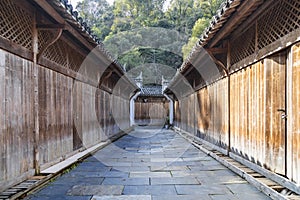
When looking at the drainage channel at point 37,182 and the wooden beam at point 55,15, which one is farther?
the wooden beam at point 55,15

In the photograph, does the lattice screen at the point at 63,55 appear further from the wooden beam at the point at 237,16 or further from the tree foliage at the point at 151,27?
the tree foliage at the point at 151,27

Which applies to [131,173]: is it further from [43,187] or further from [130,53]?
[130,53]

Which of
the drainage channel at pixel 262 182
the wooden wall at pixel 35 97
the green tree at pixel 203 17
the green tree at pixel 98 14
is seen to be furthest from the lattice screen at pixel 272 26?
the green tree at pixel 98 14

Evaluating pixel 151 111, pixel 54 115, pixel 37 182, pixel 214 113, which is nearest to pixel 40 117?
pixel 54 115

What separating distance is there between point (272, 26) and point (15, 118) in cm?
443

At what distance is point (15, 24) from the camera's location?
4.80 metres

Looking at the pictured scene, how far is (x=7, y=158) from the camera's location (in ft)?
14.2

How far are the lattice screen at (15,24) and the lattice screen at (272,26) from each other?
420cm

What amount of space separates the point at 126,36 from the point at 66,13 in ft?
134

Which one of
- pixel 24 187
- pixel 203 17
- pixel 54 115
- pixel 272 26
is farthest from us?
pixel 203 17

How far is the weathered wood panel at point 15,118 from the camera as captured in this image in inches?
167

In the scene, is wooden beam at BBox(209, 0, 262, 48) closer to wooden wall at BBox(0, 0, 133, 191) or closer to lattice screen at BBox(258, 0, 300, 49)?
lattice screen at BBox(258, 0, 300, 49)

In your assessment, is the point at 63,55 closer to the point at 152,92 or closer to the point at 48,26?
the point at 48,26

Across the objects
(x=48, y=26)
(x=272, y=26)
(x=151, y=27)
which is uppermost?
(x=151, y=27)
